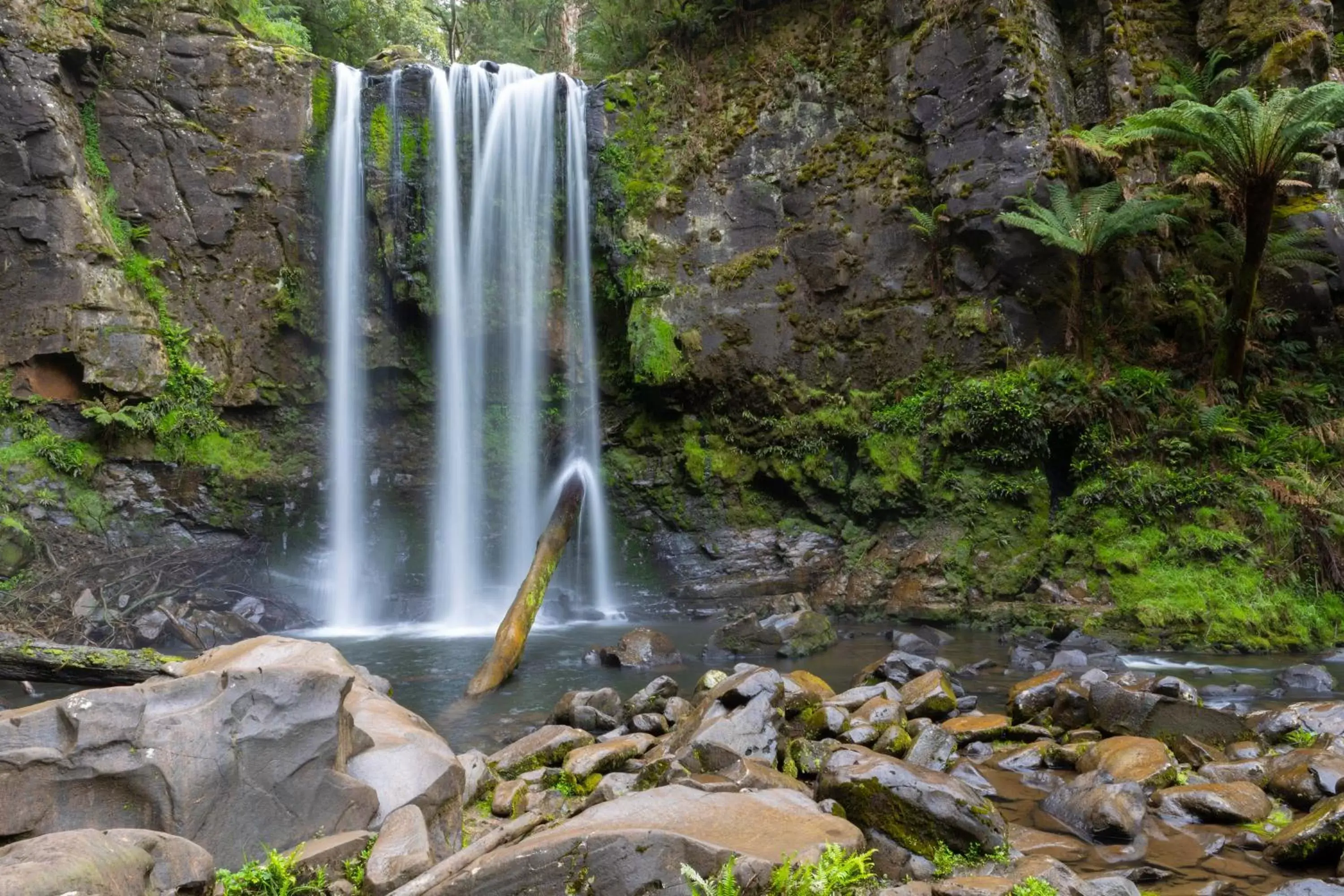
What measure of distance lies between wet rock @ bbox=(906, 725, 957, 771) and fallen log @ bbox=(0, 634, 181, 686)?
4.63 meters

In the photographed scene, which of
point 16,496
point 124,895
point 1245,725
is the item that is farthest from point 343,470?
point 1245,725

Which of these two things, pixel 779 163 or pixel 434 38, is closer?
pixel 779 163

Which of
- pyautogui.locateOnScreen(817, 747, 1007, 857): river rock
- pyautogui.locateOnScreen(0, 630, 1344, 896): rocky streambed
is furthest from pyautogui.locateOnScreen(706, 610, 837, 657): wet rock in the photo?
pyautogui.locateOnScreen(817, 747, 1007, 857): river rock

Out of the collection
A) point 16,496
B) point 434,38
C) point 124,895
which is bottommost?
point 124,895

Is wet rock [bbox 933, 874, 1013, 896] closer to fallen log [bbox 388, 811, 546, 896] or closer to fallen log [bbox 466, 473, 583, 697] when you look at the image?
fallen log [bbox 388, 811, 546, 896]

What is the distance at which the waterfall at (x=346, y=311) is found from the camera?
13250 millimetres

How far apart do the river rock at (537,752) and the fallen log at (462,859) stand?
5.18 feet

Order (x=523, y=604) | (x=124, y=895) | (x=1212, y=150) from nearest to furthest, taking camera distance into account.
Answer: (x=124, y=895) → (x=523, y=604) → (x=1212, y=150)

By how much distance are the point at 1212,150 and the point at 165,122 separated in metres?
15.0

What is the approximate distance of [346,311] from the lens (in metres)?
13.3

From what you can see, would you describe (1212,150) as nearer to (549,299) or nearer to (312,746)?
(549,299)

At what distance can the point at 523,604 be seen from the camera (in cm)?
842

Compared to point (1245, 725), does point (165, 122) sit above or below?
above

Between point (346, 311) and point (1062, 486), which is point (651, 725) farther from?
point (346, 311)
